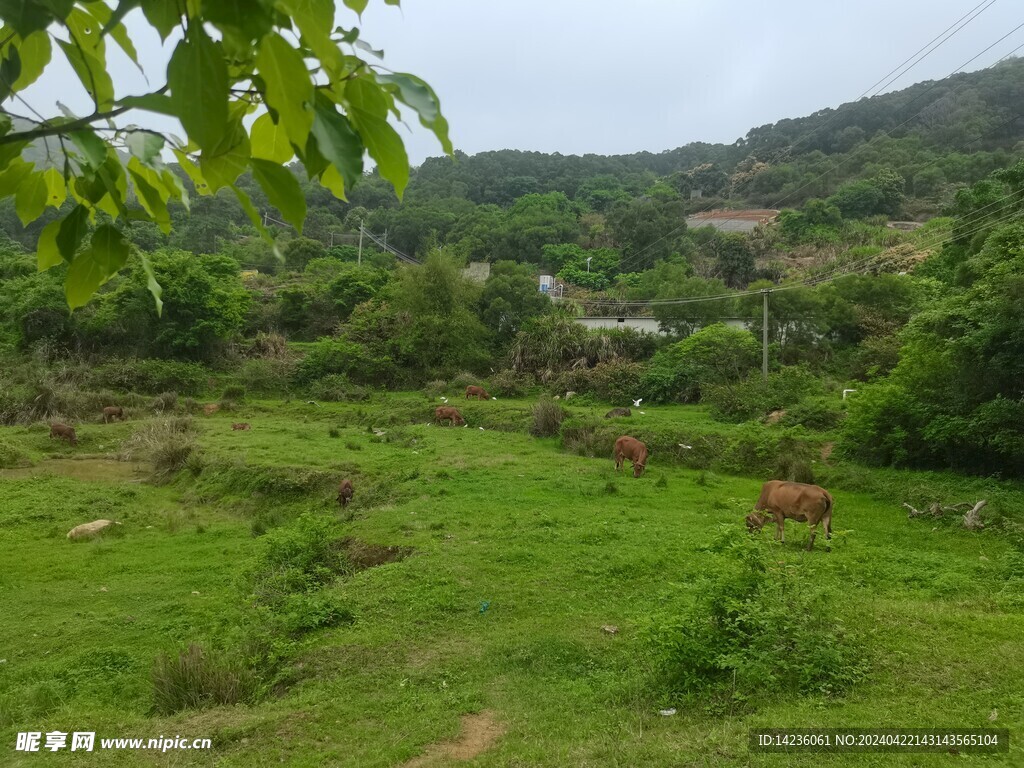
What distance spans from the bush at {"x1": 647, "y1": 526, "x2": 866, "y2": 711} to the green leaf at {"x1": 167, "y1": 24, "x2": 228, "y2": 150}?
3.54 m

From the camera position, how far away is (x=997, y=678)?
10.3 ft

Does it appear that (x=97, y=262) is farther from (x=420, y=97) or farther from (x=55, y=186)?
(x=420, y=97)

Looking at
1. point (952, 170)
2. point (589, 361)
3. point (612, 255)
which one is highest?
point (952, 170)

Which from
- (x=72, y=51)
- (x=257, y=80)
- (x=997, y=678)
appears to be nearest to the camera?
(x=257, y=80)

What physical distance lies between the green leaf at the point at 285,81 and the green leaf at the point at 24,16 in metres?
0.22

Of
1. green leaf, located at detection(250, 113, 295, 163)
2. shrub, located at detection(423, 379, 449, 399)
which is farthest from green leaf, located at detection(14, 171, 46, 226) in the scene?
shrub, located at detection(423, 379, 449, 399)

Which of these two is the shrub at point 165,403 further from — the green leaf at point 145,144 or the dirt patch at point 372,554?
the green leaf at point 145,144

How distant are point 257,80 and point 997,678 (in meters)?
3.95

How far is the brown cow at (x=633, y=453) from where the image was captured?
11.3 m

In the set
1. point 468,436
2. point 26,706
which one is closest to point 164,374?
point 468,436

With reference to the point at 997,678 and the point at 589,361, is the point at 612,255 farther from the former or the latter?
the point at 997,678

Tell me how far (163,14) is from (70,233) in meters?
0.39

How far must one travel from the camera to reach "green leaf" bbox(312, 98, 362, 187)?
71 cm

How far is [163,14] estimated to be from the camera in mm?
655
